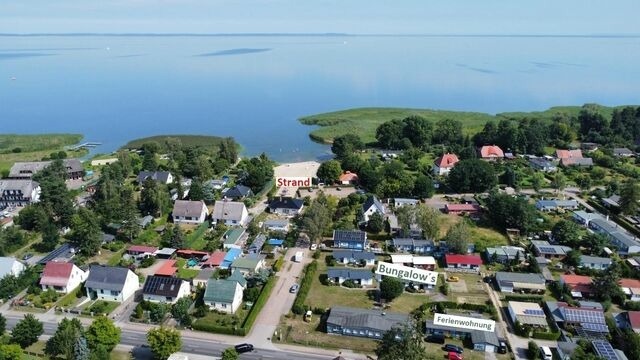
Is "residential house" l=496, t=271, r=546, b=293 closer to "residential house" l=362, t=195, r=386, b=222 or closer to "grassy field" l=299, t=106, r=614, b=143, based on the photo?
"residential house" l=362, t=195, r=386, b=222

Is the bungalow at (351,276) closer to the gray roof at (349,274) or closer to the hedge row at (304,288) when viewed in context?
the gray roof at (349,274)

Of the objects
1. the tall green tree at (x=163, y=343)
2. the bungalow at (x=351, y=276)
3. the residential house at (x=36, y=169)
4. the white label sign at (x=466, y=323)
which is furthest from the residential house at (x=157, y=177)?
the white label sign at (x=466, y=323)

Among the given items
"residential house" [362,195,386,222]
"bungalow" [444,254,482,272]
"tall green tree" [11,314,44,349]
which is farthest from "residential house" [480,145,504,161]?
"tall green tree" [11,314,44,349]

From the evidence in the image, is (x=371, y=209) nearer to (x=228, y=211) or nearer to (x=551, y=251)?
(x=228, y=211)

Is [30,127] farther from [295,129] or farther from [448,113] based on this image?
[448,113]

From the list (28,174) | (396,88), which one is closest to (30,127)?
(28,174)

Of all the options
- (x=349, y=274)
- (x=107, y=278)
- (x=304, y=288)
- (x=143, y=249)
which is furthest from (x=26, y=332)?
(x=349, y=274)
